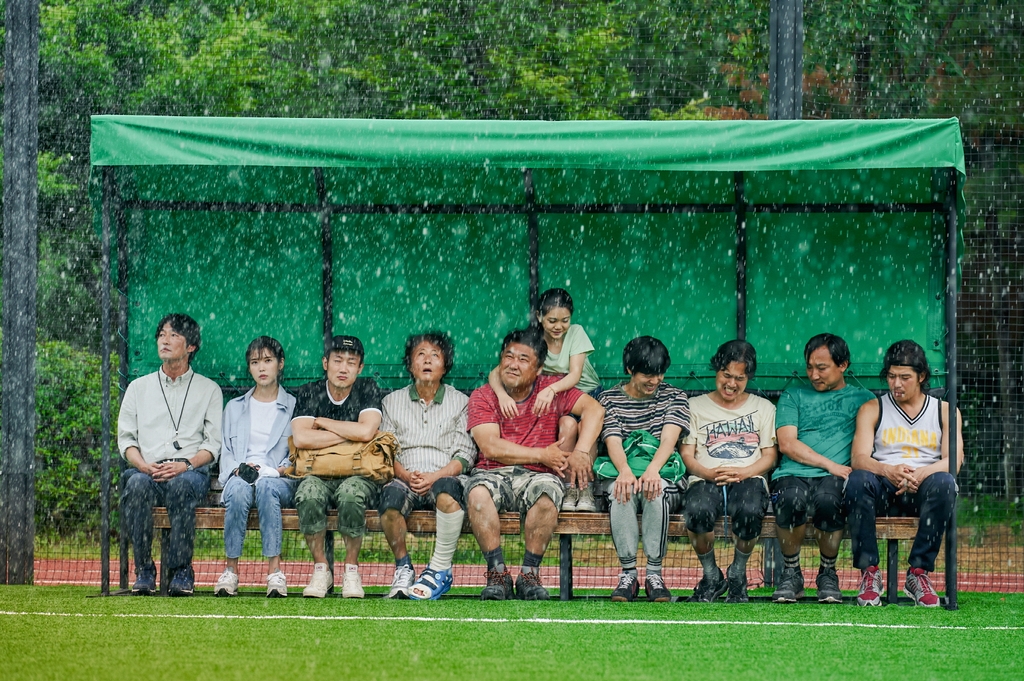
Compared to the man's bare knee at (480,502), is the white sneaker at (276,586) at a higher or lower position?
lower

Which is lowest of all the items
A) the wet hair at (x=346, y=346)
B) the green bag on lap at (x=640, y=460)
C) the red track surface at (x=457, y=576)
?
the red track surface at (x=457, y=576)

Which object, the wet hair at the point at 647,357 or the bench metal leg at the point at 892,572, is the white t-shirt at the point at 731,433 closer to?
the wet hair at the point at 647,357

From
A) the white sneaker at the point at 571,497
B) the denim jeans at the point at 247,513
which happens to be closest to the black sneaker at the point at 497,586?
the white sneaker at the point at 571,497

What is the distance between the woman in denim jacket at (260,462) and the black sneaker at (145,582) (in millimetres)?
344

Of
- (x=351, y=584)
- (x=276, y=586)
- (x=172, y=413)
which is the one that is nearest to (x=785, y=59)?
(x=351, y=584)

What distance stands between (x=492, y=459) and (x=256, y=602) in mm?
1338

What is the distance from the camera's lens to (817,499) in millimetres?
6254

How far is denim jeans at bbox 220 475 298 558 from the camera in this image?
6359mm

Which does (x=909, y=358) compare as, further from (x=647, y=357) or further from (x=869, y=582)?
(x=647, y=357)

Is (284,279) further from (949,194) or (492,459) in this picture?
(949,194)

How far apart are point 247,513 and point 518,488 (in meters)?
1.31

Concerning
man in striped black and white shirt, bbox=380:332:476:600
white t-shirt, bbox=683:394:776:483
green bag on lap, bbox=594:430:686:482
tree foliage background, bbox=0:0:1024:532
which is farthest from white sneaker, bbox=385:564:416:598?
tree foliage background, bbox=0:0:1024:532

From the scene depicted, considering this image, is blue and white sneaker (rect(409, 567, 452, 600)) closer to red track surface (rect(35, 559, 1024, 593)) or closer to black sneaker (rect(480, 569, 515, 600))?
black sneaker (rect(480, 569, 515, 600))

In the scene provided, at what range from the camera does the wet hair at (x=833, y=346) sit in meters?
6.80
